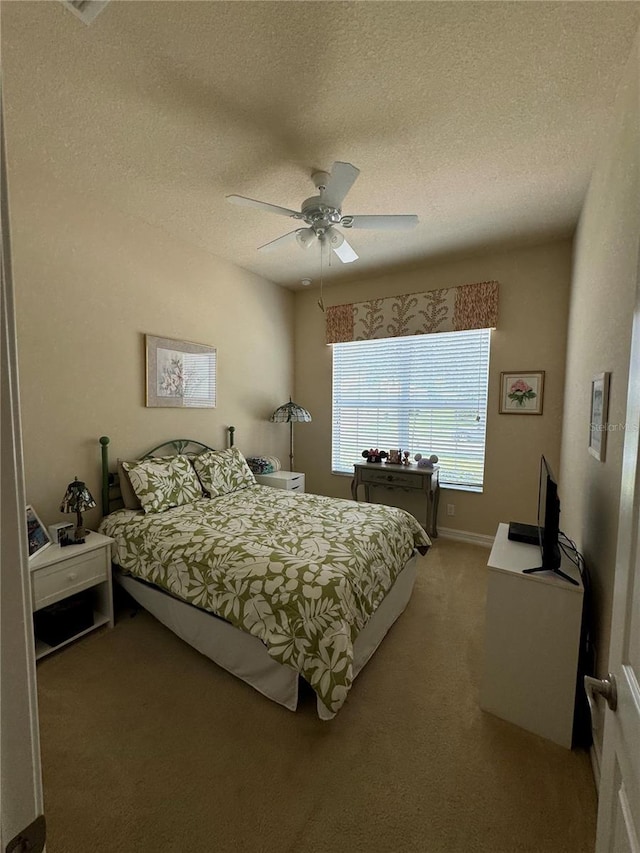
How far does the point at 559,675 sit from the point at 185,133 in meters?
3.22

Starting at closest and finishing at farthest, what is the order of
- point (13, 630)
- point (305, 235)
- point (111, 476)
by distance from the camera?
point (13, 630)
point (305, 235)
point (111, 476)

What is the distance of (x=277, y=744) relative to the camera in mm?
1550

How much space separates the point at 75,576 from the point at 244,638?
1.12 meters

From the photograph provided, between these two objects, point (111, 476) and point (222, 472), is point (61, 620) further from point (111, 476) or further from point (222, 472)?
point (222, 472)

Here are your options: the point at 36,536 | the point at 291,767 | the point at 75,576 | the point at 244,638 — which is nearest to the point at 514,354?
the point at 244,638

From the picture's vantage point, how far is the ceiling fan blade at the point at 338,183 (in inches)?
70.9

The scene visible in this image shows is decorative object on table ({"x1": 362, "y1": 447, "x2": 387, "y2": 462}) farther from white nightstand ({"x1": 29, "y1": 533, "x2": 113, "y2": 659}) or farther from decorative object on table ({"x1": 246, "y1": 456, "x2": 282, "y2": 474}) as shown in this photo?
white nightstand ({"x1": 29, "y1": 533, "x2": 113, "y2": 659})

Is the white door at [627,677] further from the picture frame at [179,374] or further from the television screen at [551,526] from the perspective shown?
the picture frame at [179,374]

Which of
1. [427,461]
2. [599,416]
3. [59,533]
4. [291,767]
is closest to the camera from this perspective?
[291,767]

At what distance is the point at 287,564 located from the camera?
1.84m

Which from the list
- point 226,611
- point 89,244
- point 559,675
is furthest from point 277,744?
point 89,244

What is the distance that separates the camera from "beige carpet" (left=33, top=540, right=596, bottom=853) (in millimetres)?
1241

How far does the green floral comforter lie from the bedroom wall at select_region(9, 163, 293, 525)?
637 mm

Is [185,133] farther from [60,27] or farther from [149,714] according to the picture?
[149,714]
